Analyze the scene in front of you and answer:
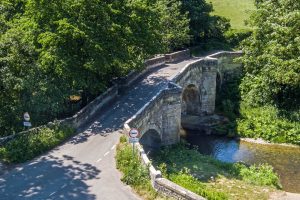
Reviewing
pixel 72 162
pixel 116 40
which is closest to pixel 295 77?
pixel 116 40

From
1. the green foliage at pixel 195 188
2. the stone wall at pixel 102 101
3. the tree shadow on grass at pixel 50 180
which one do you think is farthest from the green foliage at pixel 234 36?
the tree shadow on grass at pixel 50 180

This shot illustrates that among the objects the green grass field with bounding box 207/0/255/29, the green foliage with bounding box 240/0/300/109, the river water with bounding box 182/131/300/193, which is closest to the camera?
the river water with bounding box 182/131/300/193

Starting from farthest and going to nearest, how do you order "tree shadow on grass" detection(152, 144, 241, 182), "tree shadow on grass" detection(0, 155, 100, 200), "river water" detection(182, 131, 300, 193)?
1. "river water" detection(182, 131, 300, 193)
2. "tree shadow on grass" detection(152, 144, 241, 182)
3. "tree shadow on grass" detection(0, 155, 100, 200)

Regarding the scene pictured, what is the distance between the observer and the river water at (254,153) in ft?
114

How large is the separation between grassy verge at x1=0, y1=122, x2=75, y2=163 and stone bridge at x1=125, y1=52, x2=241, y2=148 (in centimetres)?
441

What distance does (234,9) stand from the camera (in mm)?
73375

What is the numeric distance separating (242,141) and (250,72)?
32.1ft

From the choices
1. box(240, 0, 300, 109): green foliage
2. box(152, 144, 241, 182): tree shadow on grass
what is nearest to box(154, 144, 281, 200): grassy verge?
box(152, 144, 241, 182): tree shadow on grass

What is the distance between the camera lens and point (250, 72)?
49.1m

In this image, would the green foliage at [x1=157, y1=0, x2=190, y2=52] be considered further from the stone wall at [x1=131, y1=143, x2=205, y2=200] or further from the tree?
the stone wall at [x1=131, y1=143, x2=205, y2=200]

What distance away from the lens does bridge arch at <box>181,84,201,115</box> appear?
46.5 metres

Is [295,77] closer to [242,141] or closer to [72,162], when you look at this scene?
[242,141]

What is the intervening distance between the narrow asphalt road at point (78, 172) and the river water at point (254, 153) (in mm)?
12874

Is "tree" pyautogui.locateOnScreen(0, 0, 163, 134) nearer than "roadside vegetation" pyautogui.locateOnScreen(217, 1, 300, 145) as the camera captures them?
Yes
